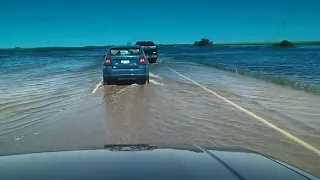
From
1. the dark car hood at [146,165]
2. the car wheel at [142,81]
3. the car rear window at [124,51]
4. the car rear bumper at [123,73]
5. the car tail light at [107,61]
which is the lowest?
the car wheel at [142,81]

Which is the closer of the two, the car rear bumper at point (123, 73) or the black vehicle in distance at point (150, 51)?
the car rear bumper at point (123, 73)

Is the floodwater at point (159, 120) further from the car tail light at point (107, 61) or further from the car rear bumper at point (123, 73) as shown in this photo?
the car tail light at point (107, 61)

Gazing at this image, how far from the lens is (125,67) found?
20906 millimetres

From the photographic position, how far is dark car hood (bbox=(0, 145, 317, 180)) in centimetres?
310

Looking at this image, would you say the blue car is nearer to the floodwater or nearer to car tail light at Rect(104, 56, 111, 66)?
car tail light at Rect(104, 56, 111, 66)

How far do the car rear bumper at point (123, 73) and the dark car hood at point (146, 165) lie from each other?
54.7ft

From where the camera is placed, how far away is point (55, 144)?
852 centimetres

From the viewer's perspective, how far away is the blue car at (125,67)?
2078cm

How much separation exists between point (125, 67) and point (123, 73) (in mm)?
291

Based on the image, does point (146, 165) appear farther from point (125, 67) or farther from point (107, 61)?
point (107, 61)

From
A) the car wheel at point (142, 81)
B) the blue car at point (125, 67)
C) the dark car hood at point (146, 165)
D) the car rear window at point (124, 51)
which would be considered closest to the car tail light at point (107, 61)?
the blue car at point (125, 67)

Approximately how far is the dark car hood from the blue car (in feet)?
54.8

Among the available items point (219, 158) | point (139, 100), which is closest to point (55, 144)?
point (219, 158)

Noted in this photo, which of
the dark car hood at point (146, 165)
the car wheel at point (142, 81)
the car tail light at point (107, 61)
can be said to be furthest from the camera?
the car wheel at point (142, 81)
